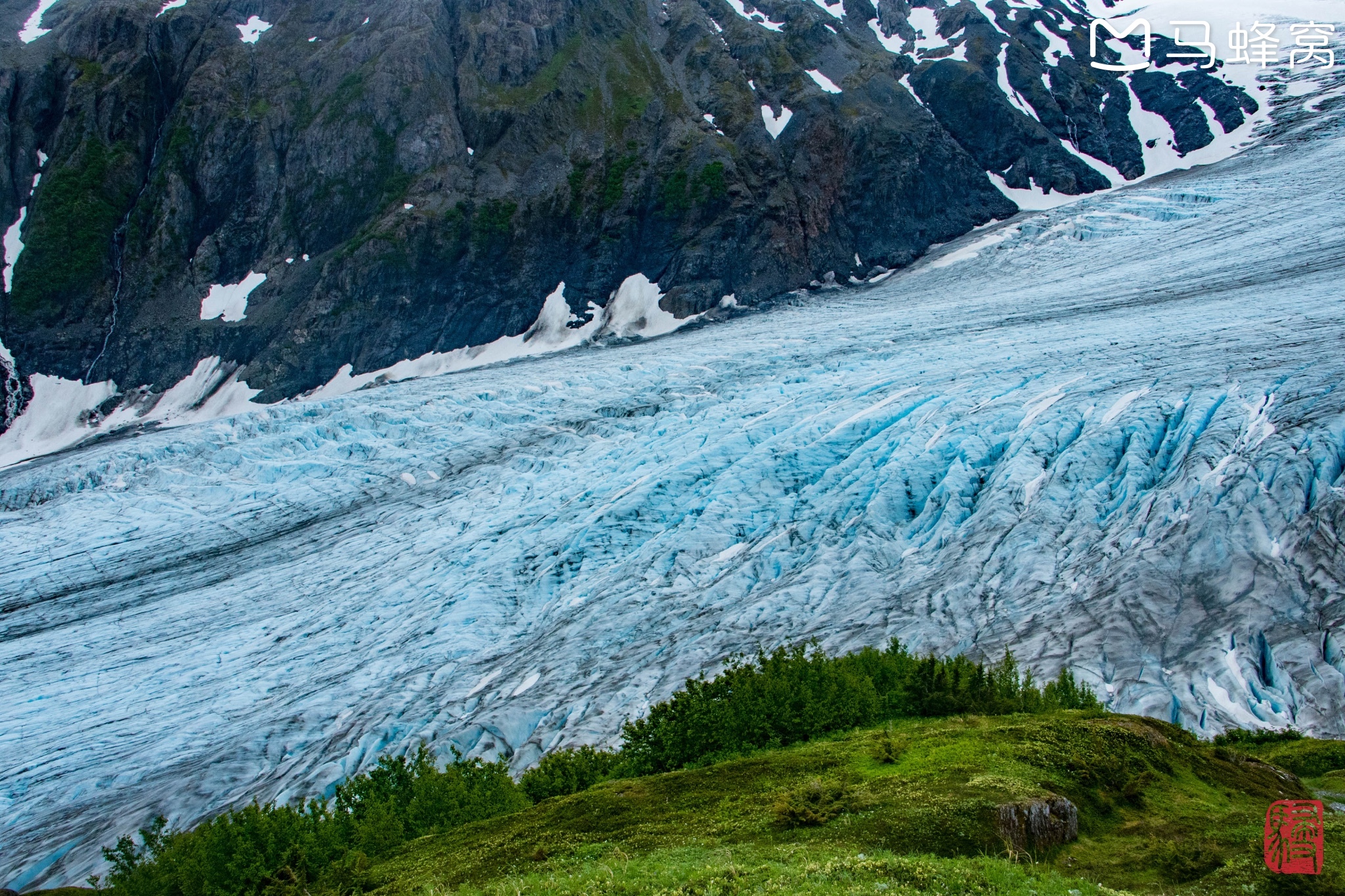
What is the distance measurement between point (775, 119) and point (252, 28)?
52.1 metres

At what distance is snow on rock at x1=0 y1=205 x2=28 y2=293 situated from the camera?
81.4 metres

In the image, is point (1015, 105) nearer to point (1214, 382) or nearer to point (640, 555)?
point (1214, 382)

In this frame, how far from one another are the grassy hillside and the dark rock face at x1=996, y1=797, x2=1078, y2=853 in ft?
0.45

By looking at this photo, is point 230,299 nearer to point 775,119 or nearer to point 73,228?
point 73,228

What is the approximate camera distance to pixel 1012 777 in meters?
13.3

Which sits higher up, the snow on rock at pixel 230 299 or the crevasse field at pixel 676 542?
the snow on rock at pixel 230 299

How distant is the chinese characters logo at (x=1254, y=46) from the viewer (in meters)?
94.6

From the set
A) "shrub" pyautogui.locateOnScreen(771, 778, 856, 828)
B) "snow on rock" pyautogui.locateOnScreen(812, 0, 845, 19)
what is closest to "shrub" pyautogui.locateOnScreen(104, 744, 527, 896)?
"shrub" pyautogui.locateOnScreen(771, 778, 856, 828)

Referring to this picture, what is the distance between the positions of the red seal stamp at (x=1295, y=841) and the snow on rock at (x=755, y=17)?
99.1 m

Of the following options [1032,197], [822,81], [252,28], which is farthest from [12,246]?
[1032,197]

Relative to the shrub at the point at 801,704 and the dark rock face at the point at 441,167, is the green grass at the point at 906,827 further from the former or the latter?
the dark rock face at the point at 441,167

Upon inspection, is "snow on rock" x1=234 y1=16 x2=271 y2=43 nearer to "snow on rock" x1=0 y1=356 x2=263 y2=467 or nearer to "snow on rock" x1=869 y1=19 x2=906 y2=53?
"snow on rock" x1=0 y1=356 x2=263 y2=467

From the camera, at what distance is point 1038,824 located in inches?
476

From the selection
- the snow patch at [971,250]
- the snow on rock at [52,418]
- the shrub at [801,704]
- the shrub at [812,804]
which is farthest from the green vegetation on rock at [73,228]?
the shrub at [812,804]
